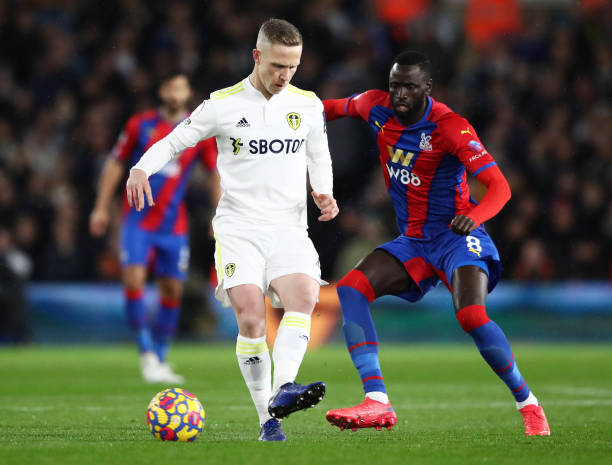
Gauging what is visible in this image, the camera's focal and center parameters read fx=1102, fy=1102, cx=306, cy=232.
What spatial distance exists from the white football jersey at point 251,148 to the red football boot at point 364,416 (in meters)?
1.06

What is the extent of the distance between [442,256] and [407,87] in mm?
1008

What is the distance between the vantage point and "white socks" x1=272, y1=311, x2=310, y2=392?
560 centimetres

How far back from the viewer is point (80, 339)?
15.0 meters

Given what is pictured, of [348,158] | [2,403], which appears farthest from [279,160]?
[348,158]

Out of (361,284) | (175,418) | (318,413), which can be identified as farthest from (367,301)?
(318,413)

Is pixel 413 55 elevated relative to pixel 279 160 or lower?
elevated

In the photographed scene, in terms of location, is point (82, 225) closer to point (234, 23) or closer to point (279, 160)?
point (234, 23)

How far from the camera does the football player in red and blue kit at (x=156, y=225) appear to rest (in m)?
10.3

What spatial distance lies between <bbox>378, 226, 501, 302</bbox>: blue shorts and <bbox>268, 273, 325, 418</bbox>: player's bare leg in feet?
2.81

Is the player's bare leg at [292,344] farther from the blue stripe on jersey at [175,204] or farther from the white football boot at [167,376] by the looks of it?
the blue stripe on jersey at [175,204]

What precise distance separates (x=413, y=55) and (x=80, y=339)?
9674 mm

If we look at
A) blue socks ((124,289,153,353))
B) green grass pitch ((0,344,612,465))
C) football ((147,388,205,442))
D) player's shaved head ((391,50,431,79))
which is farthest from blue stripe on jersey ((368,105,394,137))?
blue socks ((124,289,153,353))

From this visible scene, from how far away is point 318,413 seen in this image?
25.2 ft

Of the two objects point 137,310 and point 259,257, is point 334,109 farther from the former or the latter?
point 137,310
